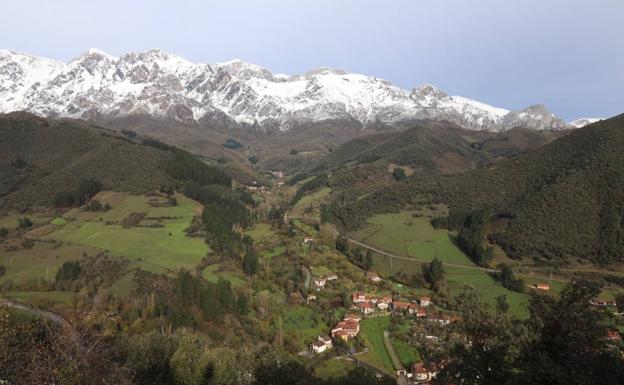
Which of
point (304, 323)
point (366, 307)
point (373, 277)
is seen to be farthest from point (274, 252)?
point (304, 323)

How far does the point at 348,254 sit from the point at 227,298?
3778 centimetres

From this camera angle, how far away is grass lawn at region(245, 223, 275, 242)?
305 ft

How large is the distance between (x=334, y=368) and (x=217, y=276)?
99.2 feet

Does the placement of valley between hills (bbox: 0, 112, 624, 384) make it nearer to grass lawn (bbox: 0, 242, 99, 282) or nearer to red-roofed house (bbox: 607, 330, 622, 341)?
red-roofed house (bbox: 607, 330, 622, 341)

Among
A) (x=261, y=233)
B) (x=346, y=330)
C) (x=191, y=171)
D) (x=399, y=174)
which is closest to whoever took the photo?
(x=346, y=330)

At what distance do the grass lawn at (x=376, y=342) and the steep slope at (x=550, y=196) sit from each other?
39.3 meters

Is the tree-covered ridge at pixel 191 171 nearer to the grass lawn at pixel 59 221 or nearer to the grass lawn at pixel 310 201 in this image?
the grass lawn at pixel 310 201

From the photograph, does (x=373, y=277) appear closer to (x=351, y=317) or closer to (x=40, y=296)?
(x=351, y=317)

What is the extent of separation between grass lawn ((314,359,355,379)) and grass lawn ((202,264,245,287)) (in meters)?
24.7

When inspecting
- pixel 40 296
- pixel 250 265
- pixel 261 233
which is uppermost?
pixel 261 233

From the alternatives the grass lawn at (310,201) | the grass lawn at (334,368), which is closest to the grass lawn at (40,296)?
→ the grass lawn at (334,368)

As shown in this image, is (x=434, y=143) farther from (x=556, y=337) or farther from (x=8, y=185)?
(x=556, y=337)

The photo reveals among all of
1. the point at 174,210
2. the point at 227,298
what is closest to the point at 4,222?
the point at 174,210

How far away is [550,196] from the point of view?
3521 inches
